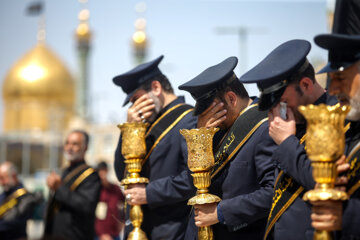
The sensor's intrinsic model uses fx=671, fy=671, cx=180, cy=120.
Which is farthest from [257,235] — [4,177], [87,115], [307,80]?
[87,115]

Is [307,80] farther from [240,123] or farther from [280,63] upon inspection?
[240,123]

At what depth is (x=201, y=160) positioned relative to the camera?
375 centimetres

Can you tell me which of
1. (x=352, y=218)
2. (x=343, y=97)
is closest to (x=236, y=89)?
(x=343, y=97)

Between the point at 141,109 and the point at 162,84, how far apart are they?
0.33 meters

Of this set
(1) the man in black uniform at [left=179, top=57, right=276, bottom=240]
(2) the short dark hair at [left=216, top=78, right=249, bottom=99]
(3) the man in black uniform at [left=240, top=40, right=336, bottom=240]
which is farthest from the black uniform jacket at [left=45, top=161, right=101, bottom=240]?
(3) the man in black uniform at [left=240, top=40, right=336, bottom=240]

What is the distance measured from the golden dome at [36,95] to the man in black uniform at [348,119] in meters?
58.8

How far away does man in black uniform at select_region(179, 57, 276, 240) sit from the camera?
3744mm

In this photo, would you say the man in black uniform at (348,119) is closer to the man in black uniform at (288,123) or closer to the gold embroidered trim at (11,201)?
the man in black uniform at (288,123)

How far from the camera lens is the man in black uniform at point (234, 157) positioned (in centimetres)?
374

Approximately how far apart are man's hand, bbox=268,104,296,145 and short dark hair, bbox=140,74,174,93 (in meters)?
2.11

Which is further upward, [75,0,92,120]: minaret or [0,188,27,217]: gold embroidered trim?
[75,0,92,120]: minaret

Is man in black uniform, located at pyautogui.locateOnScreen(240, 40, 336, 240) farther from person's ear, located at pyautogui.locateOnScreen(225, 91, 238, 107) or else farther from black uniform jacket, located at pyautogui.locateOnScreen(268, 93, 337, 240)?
person's ear, located at pyautogui.locateOnScreen(225, 91, 238, 107)

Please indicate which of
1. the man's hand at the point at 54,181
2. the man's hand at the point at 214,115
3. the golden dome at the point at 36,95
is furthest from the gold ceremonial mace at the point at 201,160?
the golden dome at the point at 36,95

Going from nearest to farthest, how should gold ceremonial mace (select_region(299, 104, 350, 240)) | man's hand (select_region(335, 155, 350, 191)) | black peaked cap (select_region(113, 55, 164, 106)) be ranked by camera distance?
gold ceremonial mace (select_region(299, 104, 350, 240))
man's hand (select_region(335, 155, 350, 191))
black peaked cap (select_region(113, 55, 164, 106))
